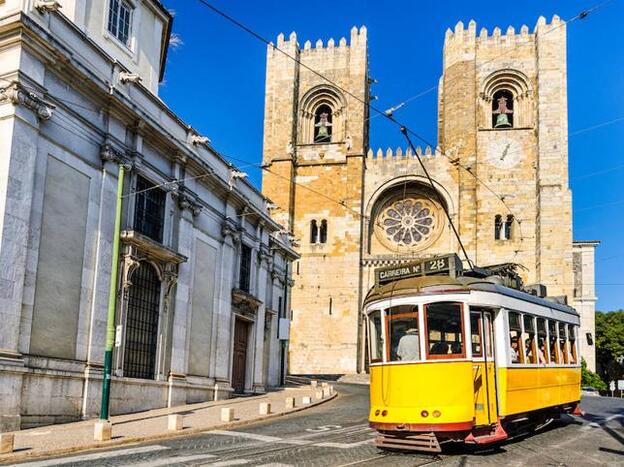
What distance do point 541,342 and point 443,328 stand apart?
11.6ft

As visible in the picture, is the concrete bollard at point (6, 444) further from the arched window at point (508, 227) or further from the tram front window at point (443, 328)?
the arched window at point (508, 227)

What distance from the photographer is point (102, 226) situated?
57.2 ft

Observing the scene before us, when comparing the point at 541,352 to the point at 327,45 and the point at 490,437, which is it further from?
the point at 327,45

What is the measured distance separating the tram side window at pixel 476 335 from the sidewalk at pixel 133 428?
6.82 m

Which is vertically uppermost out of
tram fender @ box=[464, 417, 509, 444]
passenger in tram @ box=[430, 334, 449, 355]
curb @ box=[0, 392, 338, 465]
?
passenger in tram @ box=[430, 334, 449, 355]

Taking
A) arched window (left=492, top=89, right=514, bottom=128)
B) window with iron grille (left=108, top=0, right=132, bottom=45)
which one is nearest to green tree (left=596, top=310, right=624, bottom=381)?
arched window (left=492, top=89, right=514, bottom=128)

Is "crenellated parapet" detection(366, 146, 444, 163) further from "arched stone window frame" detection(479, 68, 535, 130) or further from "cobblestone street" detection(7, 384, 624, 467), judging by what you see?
"cobblestone street" detection(7, 384, 624, 467)

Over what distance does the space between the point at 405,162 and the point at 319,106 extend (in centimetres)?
838

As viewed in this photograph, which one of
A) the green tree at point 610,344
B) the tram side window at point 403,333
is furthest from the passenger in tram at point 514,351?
the green tree at point 610,344

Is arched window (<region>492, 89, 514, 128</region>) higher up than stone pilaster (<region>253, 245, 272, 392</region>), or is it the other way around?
arched window (<region>492, 89, 514, 128</region>)

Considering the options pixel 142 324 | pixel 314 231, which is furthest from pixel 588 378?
pixel 142 324

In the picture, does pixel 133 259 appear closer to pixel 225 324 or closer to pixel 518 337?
pixel 225 324

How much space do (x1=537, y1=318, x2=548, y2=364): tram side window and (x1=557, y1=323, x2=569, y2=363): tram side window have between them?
1299 mm

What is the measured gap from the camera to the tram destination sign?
12172 mm
